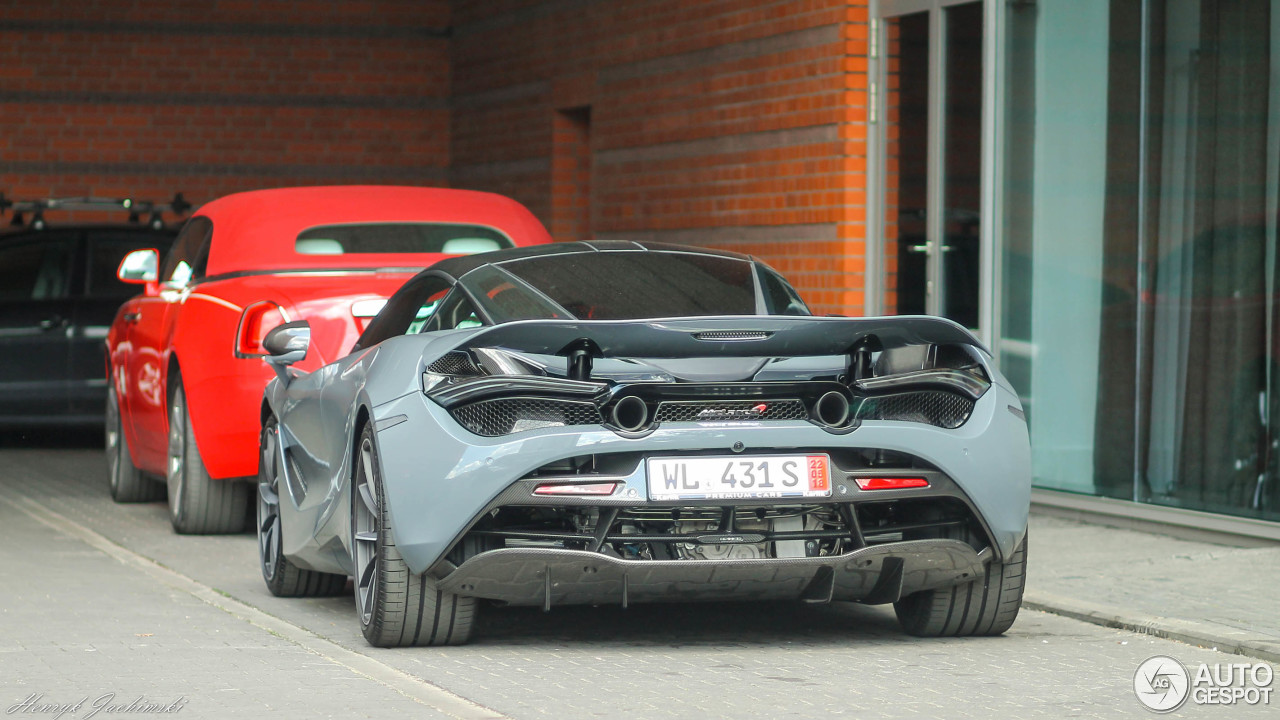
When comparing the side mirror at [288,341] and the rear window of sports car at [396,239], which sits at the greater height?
the rear window of sports car at [396,239]

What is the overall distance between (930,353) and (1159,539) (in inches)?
146

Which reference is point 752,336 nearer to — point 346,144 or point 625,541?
point 625,541

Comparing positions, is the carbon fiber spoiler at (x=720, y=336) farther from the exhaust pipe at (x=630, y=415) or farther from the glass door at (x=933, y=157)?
the glass door at (x=933, y=157)

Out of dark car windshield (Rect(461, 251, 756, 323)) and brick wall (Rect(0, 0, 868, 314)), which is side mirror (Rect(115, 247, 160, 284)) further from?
brick wall (Rect(0, 0, 868, 314))

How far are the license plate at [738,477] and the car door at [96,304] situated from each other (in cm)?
946

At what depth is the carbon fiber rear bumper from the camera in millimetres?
5879

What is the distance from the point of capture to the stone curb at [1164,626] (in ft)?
21.2

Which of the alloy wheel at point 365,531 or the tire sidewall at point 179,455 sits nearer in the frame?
the alloy wheel at point 365,531

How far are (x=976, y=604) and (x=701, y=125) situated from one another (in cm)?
777

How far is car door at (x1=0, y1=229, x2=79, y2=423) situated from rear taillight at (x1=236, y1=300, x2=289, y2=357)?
5849mm

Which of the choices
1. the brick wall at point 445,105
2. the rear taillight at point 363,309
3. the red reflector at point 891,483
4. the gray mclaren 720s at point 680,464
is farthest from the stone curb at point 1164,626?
the brick wall at point 445,105

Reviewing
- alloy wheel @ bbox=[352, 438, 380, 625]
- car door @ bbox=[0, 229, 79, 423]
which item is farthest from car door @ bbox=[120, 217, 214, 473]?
alloy wheel @ bbox=[352, 438, 380, 625]

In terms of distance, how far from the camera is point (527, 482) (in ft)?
19.0

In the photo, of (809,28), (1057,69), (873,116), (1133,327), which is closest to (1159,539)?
(1133,327)
